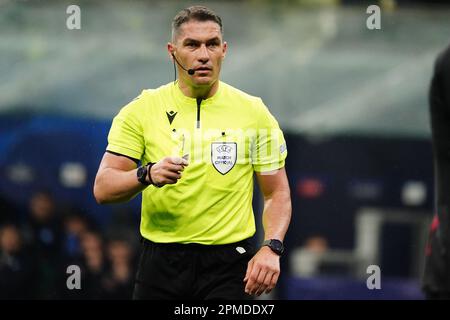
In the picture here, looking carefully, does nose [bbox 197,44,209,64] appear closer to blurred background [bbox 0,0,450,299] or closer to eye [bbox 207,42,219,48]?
eye [bbox 207,42,219,48]

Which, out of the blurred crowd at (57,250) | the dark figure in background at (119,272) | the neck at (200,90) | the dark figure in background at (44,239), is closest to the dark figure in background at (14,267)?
the blurred crowd at (57,250)

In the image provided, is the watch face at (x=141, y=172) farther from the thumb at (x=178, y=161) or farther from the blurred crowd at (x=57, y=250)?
the blurred crowd at (x=57, y=250)

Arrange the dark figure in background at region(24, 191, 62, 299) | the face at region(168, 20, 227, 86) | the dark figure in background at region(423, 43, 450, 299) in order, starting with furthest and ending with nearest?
1. the dark figure in background at region(24, 191, 62, 299)
2. the face at region(168, 20, 227, 86)
3. the dark figure in background at region(423, 43, 450, 299)

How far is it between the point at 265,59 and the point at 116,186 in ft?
25.4

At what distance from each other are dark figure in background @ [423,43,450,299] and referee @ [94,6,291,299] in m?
0.93

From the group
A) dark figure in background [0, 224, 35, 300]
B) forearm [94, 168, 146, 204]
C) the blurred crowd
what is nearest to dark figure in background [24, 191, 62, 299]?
the blurred crowd

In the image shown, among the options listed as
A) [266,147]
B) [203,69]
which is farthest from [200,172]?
[203,69]

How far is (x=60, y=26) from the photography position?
1387 cm

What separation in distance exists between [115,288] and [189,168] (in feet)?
14.4

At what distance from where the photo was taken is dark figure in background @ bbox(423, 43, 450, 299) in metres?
6.38

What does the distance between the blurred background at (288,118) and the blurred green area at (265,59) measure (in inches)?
0.7

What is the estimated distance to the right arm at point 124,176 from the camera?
6.48 metres
